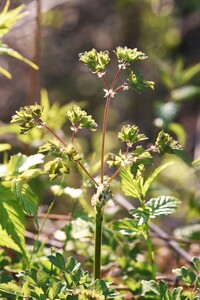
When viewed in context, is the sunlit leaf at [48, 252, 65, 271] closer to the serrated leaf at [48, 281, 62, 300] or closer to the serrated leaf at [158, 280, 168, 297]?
the serrated leaf at [48, 281, 62, 300]

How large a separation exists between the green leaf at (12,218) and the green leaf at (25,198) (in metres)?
0.02

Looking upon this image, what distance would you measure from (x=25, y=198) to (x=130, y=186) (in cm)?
23

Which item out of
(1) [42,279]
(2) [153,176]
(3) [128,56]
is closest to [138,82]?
(3) [128,56]

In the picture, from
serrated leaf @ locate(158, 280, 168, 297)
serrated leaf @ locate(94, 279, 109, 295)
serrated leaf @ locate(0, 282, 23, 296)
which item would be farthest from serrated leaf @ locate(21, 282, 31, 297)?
serrated leaf @ locate(158, 280, 168, 297)

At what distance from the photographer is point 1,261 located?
1403mm

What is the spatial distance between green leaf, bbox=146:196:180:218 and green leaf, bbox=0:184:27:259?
0.91 feet

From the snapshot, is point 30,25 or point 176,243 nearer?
point 176,243

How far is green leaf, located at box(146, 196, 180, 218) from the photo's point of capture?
1239mm

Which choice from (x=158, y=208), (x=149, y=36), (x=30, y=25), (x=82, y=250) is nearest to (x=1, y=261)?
(x=82, y=250)

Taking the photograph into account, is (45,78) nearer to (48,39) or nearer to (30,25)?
(48,39)

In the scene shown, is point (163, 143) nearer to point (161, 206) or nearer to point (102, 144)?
point (102, 144)

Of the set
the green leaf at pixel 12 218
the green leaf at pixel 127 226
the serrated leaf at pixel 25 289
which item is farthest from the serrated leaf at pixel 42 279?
the green leaf at pixel 127 226

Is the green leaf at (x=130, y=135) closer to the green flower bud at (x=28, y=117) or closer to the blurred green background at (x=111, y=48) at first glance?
the green flower bud at (x=28, y=117)

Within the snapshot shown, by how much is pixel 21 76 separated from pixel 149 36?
46.5 inches
